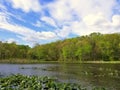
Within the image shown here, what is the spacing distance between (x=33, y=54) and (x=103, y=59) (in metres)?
44.5

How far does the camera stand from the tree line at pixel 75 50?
128 meters

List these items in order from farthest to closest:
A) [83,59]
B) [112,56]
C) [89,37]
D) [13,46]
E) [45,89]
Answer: [13,46]
[89,37]
[83,59]
[112,56]
[45,89]

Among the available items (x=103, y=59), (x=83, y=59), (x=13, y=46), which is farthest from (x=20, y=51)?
(x=103, y=59)

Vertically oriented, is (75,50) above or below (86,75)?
above

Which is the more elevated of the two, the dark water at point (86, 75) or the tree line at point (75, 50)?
the tree line at point (75, 50)

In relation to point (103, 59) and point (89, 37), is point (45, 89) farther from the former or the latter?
point (89, 37)

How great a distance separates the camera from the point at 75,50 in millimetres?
139375

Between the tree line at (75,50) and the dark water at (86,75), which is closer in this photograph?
the dark water at (86,75)

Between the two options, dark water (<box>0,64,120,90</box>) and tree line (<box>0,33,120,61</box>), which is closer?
dark water (<box>0,64,120,90</box>)

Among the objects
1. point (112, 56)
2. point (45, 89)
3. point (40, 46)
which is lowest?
point (45, 89)

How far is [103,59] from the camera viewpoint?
431 feet

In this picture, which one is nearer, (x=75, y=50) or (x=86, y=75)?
(x=86, y=75)

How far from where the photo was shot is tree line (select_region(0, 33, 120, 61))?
127762 mm

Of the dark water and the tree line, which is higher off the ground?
the tree line
